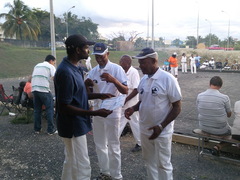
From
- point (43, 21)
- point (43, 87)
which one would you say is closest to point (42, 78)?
point (43, 87)

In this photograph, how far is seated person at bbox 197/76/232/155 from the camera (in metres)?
4.01

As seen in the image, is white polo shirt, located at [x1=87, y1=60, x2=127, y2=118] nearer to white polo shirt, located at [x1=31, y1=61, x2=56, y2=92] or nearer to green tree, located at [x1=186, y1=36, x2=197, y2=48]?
white polo shirt, located at [x1=31, y1=61, x2=56, y2=92]

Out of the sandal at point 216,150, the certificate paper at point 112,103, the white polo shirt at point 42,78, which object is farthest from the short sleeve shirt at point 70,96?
the white polo shirt at point 42,78

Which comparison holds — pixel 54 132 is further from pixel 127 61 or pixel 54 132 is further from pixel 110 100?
pixel 110 100

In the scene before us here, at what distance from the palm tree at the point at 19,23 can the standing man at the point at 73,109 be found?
46667mm

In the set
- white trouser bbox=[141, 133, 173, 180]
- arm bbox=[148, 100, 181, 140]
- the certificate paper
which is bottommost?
white trouser bbox=[141, 133, 173, 180]

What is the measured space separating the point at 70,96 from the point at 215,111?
8.60 ft

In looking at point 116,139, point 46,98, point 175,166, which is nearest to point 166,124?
point 116,139

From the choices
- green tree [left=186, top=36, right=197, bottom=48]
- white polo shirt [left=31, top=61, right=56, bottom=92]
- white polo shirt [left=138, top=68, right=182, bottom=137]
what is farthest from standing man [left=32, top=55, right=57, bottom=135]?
green tree [left=186, top=36, right=197, bottom=48]

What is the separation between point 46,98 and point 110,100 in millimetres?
3148

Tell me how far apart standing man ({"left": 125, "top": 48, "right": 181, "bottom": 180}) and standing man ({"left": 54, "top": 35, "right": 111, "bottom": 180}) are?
0.54 meters

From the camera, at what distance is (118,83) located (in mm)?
3289

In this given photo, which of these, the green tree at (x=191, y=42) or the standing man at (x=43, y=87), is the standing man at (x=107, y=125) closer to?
the standing man at (x=43, y=87)

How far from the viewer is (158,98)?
2.82 metres
